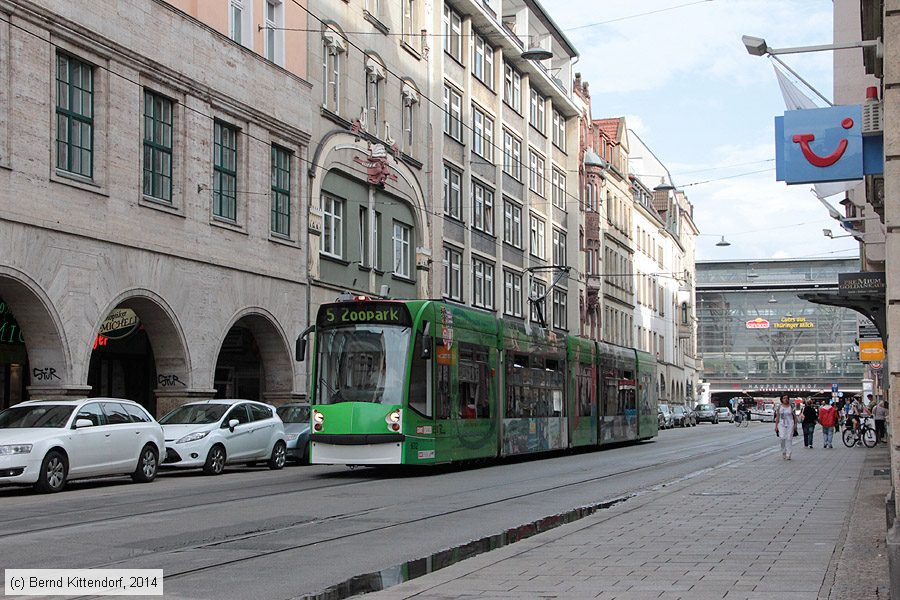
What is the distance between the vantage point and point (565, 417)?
33188 millimetres

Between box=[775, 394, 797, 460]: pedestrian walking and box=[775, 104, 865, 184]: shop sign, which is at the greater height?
box=[775, 104, 865, 184]: shop sign

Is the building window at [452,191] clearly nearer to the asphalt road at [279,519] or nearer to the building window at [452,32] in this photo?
the building window at [452,32]

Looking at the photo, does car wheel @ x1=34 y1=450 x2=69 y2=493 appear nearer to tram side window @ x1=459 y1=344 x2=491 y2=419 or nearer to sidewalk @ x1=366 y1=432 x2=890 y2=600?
tram side window @ x1=459 y1=344 x2=491 y2=419

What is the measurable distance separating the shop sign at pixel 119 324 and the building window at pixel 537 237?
3350 cm

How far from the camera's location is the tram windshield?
22797 millimetres

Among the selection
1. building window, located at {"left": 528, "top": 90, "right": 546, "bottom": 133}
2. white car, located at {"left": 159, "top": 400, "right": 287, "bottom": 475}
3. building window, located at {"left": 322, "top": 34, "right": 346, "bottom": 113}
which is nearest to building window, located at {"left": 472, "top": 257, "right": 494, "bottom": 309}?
building window, located at {"left": 528, "top": 90, "right": 546, "bottom": 133}

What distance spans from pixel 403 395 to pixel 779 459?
41.9 ft

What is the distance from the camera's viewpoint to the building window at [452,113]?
49.7 metres

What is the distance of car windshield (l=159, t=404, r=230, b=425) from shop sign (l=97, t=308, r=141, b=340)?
4374 mm

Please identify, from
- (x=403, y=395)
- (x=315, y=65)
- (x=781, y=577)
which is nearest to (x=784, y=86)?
(x=403, y=395)

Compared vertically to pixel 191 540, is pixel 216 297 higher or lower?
higher

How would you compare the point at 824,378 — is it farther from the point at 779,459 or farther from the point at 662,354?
the point at 779,459

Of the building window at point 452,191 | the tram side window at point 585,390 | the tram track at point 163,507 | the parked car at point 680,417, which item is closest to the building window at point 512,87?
the building window at point 452,191

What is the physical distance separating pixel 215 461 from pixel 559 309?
44.5 m
